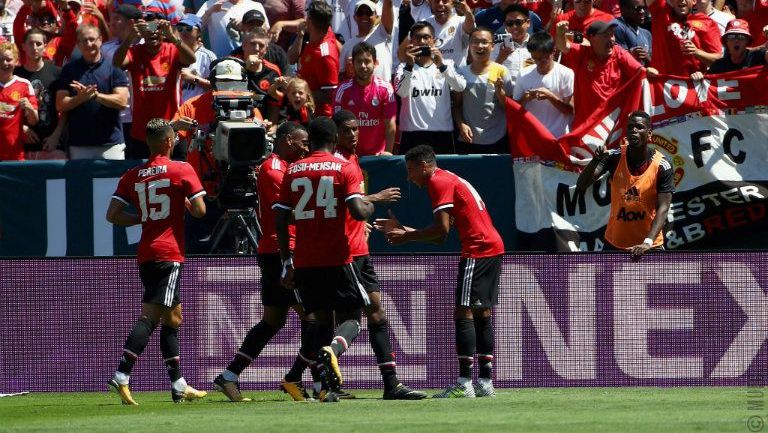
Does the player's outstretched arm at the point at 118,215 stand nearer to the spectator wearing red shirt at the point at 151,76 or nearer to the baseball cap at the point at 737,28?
the spectator wearing red shirt at the point at 151,76

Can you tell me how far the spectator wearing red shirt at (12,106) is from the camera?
16500 millimetres

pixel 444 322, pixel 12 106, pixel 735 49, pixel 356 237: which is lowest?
pixel 444 322

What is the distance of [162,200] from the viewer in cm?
1200

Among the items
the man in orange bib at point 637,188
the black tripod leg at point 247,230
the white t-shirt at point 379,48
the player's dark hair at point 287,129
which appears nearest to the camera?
the player's dark hair at point 287,129

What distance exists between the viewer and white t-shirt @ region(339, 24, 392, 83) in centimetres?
1692

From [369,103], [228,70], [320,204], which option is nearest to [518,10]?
[369,103]

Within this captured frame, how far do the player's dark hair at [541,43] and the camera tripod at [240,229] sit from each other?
3558mm

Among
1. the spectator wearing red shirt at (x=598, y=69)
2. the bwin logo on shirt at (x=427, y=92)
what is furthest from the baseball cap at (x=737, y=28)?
the bwin logo on shirt at (x=427, y=92)

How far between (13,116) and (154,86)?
5.53ft

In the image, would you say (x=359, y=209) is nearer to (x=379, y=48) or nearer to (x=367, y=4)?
(x=379, y=48)

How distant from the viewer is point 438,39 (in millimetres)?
17000

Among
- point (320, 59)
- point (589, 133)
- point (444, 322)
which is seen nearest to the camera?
point (444, 322)

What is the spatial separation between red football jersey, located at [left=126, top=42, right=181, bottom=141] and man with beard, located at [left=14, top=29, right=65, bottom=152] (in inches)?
41.8

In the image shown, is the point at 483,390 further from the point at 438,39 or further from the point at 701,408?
the point at 438,39
